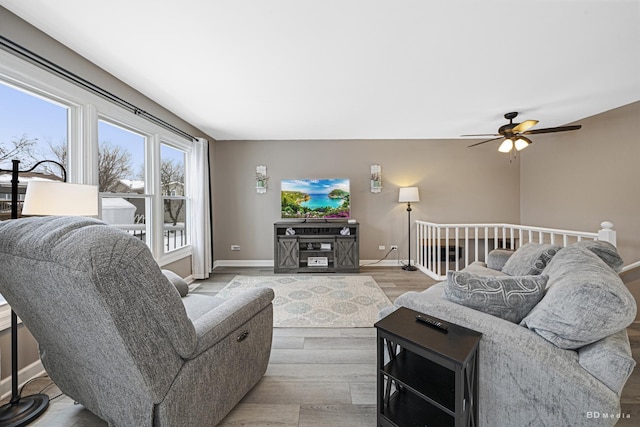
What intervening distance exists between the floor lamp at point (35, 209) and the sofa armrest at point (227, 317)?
3.19 ft

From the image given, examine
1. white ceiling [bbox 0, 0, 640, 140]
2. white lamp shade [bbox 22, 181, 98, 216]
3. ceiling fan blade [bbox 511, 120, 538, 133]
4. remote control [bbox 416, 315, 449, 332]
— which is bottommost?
remote control [bbox 416, 315, 449, 332]

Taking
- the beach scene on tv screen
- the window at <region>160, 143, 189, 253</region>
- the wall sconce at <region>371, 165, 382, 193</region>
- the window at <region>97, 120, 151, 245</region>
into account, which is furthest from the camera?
the wall sconce at <region>371, 165, 382, 193</region>

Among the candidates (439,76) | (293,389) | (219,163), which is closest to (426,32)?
(439,76)

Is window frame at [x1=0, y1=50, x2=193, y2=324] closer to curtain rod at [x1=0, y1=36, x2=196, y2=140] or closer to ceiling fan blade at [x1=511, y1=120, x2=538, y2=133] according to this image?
curtain rod at [x1=0, y1=36, x2=196, y2=140]

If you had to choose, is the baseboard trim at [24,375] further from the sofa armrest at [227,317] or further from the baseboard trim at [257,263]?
the baseboard trim at [257,263]

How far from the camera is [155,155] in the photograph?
9.93 feet

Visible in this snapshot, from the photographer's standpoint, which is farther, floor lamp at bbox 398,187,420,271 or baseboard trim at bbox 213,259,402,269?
baseboard trim at bbox 213,259,402,269

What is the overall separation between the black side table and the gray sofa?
3.6 inches

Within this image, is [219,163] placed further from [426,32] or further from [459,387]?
[459,387]

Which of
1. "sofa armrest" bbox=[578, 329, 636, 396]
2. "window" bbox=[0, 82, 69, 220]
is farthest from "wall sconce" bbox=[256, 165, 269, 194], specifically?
Result: "sofa armrest" bbox=[578, 329, 636, 396]

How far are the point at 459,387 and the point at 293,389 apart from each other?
1.07 meters

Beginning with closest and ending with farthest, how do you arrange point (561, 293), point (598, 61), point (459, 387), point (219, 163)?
point (459, 387)
point (561, 293)
point (598, 61)
point (219, 163)

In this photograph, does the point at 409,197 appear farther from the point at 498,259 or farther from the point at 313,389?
the point at 313,389

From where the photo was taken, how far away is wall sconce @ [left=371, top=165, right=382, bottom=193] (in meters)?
4.50
